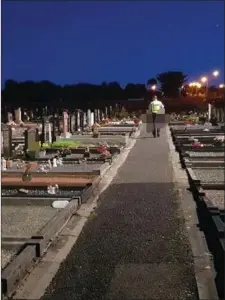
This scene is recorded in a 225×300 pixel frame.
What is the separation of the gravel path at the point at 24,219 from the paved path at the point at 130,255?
60cm

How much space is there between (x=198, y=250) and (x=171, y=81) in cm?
156

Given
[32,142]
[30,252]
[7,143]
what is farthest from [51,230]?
[32,142]

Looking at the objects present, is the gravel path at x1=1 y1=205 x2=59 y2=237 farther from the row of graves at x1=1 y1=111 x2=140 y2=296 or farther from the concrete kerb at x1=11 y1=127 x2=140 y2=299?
the concrete kerb at x1=11 y1=127 x2=140 y2=299

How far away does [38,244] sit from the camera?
3791 millimetres

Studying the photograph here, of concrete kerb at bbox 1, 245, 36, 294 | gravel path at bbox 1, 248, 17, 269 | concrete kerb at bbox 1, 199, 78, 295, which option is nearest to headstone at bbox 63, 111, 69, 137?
→ concrete kerb at bbox 1, 199, 78, 295

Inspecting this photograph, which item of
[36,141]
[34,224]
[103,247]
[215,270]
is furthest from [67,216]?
[36,141]

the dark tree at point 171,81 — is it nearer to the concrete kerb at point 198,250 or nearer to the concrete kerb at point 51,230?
the concrete kerb at point 198,250

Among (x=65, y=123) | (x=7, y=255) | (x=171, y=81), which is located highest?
(x=171, y=81)

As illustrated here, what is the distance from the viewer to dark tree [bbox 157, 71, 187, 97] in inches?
117

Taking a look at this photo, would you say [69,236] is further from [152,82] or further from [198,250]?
[152,82]

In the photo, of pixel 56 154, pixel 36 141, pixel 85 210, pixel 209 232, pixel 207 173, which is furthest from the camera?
pixel 36 141

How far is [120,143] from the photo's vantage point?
13969mm

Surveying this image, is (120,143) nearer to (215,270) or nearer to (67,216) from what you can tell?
(67,216)

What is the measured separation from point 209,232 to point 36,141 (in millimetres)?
8453
